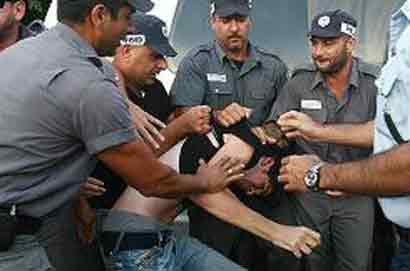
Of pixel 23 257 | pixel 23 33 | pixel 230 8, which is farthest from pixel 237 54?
pixel 23 257

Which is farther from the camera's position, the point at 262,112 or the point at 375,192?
the point at 262,112

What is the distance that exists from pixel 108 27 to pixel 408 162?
1129mm

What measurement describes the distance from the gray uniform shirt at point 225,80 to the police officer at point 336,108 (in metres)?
0.15

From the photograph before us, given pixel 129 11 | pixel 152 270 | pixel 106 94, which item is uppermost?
pixel 129 11

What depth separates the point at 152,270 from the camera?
3.24 metres

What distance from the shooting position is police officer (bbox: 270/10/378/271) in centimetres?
377

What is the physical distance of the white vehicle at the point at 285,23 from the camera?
14.0 ft

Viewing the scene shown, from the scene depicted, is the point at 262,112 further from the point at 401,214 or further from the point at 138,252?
the point at 401,214

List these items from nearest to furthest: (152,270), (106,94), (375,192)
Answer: (375,192) → (106,94) → (152,270)

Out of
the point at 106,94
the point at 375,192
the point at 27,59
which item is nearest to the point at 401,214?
the point at 375,192

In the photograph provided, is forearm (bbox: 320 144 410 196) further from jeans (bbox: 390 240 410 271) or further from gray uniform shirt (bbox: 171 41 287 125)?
gray uniform shirt (bbox: 171 41 287 125)

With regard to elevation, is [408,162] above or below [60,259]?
above

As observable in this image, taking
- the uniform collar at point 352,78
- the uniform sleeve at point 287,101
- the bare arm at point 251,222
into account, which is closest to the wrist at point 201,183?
the bare arm at point 251,222

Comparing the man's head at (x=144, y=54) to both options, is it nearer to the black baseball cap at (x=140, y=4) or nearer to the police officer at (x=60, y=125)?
the black baseball cap at (x=140, y=4)
